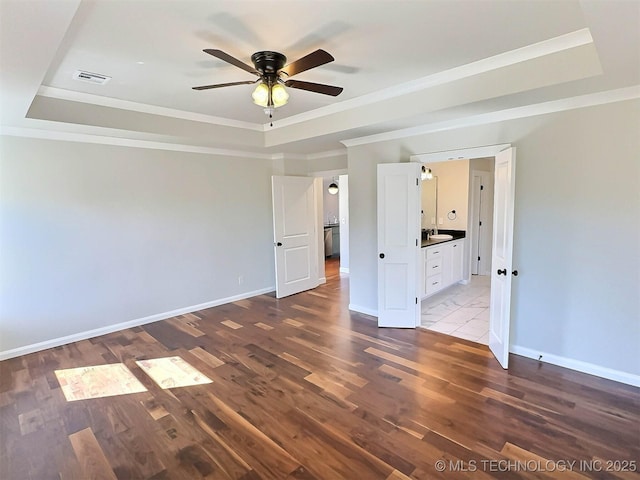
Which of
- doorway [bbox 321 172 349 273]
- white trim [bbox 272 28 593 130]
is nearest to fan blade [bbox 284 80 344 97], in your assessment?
white trim [bbox 272 28 593 130]

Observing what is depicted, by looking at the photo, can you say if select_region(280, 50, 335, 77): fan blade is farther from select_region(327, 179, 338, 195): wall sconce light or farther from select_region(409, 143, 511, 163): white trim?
select_region(327, 179, 338, 195): wall sconce light

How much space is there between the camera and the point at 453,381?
305 cm

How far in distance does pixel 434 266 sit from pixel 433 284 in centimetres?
30

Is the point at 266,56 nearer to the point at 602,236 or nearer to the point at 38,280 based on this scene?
the point at 602,236

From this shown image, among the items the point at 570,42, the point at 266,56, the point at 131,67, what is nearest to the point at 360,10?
the point at 266,56

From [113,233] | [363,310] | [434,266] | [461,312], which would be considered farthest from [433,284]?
[113,233]

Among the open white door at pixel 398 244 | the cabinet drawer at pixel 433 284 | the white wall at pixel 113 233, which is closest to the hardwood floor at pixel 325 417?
the open white door at pixel 398 244

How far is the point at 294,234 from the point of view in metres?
6.01

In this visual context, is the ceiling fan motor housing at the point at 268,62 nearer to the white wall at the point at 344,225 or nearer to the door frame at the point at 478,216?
the door frame at the point at 478,216

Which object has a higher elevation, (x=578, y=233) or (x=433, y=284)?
(x=578, y=233)

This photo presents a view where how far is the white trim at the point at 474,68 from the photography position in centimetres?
238

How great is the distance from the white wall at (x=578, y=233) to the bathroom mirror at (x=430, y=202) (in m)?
3.30

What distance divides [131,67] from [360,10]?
6.41 ft

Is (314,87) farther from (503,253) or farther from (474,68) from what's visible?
(503,253)
